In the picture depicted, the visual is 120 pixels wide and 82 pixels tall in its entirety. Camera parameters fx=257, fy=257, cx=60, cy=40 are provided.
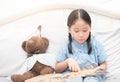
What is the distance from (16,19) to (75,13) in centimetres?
50

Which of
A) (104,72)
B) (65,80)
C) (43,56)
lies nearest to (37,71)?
(43,56)

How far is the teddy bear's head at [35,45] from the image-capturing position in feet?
5.29

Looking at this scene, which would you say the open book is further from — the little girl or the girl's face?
the girl's face

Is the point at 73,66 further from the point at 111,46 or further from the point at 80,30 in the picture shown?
the point at 111,46

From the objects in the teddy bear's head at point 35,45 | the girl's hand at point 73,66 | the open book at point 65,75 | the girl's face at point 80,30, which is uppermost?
the girl's face at point 80,30

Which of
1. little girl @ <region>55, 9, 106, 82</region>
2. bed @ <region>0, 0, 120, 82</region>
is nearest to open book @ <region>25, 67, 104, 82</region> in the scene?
little girl @ <region>55, 9, 106, 82</region>

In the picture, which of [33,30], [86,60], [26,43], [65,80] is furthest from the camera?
[33,30]

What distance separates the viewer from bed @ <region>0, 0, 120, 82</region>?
168cm

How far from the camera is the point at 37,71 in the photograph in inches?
62.9

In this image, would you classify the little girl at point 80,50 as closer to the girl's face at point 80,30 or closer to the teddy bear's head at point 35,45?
the girl's face at point 80,30

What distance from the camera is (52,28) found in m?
1.75

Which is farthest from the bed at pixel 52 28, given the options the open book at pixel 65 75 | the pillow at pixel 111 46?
the open book at pixel 65 75

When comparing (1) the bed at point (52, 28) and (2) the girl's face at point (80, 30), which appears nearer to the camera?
(2) the girl's face at point (80, 30)

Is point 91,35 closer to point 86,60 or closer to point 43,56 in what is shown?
point 86,60
